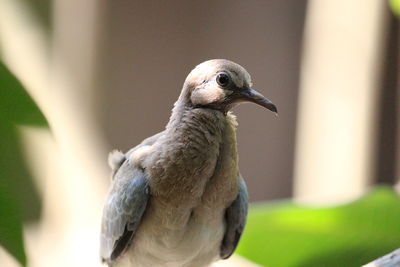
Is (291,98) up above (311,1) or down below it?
below

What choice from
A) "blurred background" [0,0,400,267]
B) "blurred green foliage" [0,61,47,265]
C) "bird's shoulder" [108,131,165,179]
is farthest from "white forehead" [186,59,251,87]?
"blurred background" [0,0,400,267]

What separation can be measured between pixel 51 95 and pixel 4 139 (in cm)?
152

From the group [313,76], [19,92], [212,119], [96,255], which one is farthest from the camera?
[313,76]

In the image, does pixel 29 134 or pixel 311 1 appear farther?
pixel 311 1

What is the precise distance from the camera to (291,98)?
210 centimetres

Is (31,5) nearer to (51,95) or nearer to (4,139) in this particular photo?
(4,139)

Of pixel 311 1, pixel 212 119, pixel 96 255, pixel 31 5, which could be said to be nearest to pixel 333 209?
pixel 212 119

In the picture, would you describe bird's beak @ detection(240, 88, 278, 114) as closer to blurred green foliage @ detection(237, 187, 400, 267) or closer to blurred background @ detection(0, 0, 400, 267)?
blurred green foliage @ detection(237, 187, 400, 267)

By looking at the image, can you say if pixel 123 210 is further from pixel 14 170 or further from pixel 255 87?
pixel 255 87

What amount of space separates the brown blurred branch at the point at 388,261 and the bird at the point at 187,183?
0.92 feet

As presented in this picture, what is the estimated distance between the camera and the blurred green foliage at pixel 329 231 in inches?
28.9

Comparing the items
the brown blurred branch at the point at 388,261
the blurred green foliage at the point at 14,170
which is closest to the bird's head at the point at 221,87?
the brown blurred branch at the point at 388,261

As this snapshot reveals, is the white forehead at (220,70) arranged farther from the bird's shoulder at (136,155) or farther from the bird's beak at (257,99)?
the bird's shoulder at (136,155)

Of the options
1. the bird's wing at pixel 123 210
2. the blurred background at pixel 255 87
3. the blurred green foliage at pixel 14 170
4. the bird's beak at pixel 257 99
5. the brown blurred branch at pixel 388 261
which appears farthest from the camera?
the blurred background at pixel 255 87
